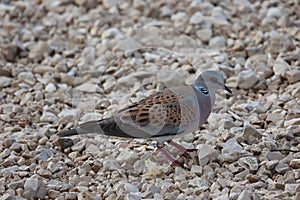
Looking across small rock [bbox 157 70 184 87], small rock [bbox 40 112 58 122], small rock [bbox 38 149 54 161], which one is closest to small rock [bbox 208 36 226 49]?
small rock [bbox 157 70 184 87]

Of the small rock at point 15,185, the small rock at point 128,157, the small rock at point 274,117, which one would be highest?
the small rock at point 274,117

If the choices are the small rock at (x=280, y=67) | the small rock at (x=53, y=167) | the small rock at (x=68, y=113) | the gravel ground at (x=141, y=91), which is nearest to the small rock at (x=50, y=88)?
the gravel ground at (x=141, y=91)

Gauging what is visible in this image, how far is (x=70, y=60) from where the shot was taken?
5.24 meters

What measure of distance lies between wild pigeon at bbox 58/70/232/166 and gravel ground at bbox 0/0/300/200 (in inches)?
6.8

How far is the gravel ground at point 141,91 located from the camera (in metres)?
3.55

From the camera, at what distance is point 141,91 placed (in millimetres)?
4656

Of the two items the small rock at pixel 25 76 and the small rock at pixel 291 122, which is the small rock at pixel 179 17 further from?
the small rock at pixel 291 122

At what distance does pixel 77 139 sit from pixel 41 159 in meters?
0.31

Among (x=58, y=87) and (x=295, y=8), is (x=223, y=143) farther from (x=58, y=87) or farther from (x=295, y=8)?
(x=295, y=8)

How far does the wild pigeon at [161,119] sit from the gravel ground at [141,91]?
17 cm

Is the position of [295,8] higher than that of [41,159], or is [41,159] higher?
[295,8]

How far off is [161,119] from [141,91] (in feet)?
3.27

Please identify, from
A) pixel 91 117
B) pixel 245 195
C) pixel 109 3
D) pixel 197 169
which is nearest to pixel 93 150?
pixel 91 117

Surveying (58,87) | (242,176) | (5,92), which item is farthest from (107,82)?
(242,176)
